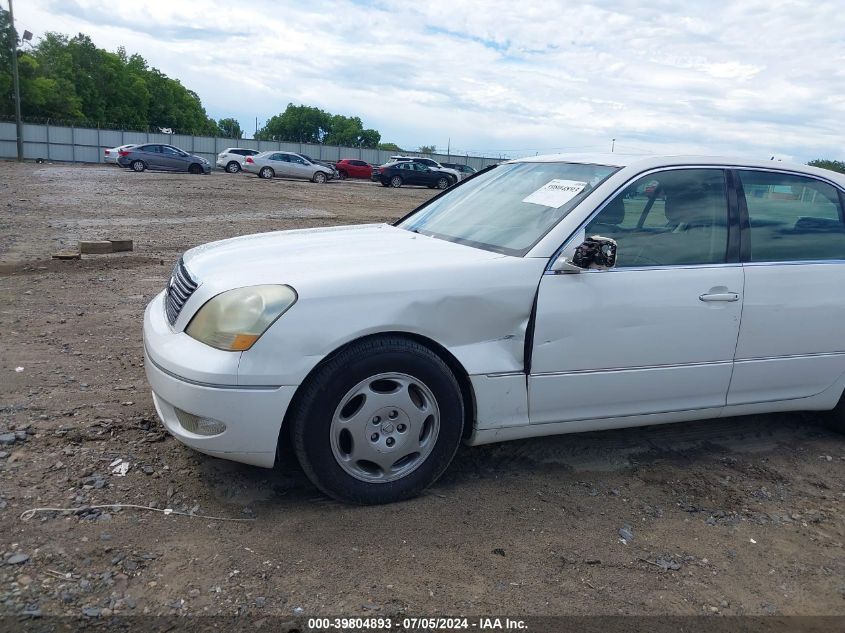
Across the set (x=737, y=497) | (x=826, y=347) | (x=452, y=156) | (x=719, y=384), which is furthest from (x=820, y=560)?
(x=452, y=156)

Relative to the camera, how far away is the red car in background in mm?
44844

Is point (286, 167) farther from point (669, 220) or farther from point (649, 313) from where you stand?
point (649, 313)

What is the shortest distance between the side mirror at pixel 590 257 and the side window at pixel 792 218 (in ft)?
3.44

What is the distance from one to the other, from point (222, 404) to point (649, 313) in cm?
210

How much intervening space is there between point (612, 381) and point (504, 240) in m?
0.89

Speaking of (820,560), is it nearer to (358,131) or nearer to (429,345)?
(429,345)

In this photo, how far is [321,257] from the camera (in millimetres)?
3650

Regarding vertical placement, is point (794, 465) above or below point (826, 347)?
below

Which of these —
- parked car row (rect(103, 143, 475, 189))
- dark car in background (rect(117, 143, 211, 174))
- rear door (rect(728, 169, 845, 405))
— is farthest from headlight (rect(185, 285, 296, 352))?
dark car in background (rect(117, 143, 211, 174))

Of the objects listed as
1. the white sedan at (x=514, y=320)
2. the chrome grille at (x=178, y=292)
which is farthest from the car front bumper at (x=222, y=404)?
the chrome grille at (x=178, y=292)

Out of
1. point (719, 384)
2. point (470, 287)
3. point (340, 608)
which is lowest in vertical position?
point (340, 608)

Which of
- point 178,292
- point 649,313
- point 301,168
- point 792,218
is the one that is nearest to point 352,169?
point 301,168

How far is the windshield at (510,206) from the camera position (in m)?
3.80

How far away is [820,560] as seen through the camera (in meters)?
3.25
